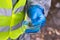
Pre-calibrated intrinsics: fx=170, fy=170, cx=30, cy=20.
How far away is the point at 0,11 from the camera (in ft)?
2.69

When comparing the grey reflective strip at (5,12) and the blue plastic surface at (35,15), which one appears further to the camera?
the blue plastic surface at (35,15)

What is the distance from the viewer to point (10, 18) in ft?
2.84

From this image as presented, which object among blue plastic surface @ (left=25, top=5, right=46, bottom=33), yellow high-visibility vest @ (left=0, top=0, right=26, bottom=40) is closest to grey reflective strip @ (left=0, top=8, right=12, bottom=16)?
yellow high-visibility vest @ (left=0, top=0, right=26, bottom=40)

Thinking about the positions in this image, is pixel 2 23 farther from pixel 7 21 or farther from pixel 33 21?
pixel 33 21

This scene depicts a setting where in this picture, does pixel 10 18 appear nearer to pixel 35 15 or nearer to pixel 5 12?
pixel 5 12

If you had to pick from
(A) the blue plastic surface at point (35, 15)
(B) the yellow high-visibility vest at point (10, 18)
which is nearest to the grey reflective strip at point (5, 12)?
(B) the yellow high-visibility vest at point (10, 18)

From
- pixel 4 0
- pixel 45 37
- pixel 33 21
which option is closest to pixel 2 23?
pixel 4 0

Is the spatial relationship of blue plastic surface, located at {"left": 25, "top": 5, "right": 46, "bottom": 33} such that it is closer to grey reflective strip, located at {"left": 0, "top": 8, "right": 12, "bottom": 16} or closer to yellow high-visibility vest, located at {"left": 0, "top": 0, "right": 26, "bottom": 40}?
yellow high-visibility vest, located at {"left": 0, "top": 0, "right": 26, "bottom": 40}

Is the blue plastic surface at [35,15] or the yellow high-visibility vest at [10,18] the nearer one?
the yellow high-visibility vest at [10,18]

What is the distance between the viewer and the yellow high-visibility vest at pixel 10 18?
0.82 meters

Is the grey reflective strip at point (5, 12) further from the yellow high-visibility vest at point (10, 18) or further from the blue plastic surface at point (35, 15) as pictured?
the blue plastic surface at point (35, 15)

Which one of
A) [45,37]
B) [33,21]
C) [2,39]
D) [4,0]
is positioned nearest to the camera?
[4,0]

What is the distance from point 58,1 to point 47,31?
50 centimetres

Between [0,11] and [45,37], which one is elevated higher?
[0,11]
